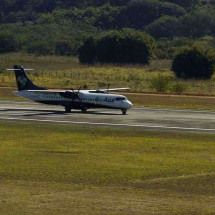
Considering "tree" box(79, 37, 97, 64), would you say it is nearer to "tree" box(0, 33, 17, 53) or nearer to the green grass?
"tree" box(0, 33, 17, 53)

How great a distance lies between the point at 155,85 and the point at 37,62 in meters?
56.4

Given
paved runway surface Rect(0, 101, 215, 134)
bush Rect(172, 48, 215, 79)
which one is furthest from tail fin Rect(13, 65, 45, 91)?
bush Rect(172, 48, 215, 79)

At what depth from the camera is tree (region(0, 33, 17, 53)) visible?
7347 inches

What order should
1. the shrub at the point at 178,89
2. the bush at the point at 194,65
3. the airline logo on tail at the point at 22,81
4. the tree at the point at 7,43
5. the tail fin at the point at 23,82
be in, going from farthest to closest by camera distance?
the tree at the point at 7,43 → the bush at the point at 194,65 → the shrub at the point at 178,89 → the airline logo on tail at the point at 22,81 → the tail fin at the point at 23,82

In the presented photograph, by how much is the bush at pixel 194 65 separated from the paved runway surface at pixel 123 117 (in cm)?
4669

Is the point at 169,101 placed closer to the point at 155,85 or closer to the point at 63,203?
the point at 155,85

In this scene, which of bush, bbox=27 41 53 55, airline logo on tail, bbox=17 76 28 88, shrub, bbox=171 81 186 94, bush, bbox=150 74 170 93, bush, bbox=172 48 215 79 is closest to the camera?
airline logo on tail, bbox=17 76 28 88

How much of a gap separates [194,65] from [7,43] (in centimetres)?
6711

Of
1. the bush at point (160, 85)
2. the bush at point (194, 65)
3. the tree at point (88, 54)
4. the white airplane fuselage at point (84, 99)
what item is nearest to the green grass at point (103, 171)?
the white airplane fuselage at point (84, 99)

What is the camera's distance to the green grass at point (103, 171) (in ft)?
126

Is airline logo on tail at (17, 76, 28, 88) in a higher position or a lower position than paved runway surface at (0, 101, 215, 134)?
higher

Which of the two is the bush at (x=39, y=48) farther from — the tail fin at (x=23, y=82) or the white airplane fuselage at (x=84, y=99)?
the white airplane fuselage at (x=84, y=99)

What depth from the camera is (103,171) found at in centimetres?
4809

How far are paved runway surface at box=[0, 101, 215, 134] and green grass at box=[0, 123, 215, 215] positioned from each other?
4432 millimetres
